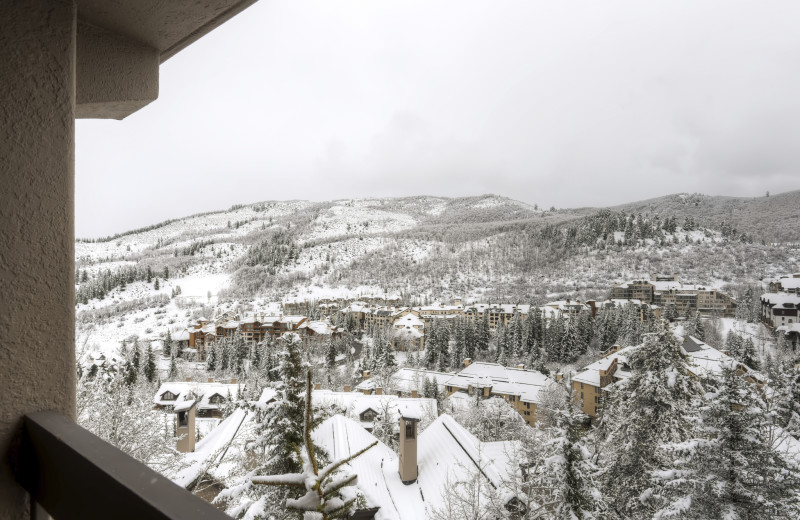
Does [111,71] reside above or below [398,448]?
above

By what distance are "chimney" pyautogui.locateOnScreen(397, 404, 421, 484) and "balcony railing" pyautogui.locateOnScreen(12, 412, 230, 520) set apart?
10.3 m

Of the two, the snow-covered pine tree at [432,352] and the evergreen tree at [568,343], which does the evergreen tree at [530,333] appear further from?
the snow-covered pine tree at [432,352]

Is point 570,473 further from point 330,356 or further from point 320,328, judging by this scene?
point 320,328

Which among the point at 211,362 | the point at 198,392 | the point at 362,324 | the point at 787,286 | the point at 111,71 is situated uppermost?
the point at 111,71

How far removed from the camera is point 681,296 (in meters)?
67.4

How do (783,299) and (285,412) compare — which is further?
(783,299)

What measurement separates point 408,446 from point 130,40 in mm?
10887

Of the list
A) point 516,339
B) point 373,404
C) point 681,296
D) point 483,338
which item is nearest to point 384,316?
point 483,338

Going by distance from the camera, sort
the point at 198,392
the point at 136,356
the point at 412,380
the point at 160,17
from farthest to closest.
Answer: the point at 136,356, the point at 412,380, the point at 198,392, the point at 160,17

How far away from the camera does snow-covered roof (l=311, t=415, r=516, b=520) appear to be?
955cm

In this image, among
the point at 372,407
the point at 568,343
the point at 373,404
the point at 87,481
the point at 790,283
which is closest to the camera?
the point at 87,481

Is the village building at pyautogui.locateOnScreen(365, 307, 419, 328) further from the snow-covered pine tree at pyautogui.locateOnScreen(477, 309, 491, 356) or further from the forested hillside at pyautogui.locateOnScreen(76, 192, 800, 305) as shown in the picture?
the forested hillside at pyautogui.locateOnScreen(76, 192, 800, 305)

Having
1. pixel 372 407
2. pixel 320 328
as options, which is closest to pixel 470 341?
pixel 320 328

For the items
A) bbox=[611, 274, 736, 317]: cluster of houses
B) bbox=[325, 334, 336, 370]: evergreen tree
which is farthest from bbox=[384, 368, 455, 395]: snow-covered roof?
bbox=[611, 274, 736, 317]: cluster of houses
